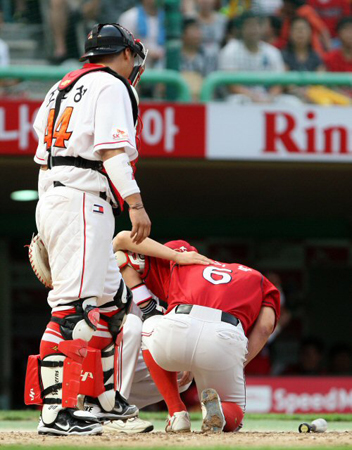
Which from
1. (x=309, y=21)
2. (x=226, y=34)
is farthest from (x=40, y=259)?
(x=309, y=21)

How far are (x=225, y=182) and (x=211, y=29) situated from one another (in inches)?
65.6

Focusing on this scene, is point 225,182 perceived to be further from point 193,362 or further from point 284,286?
point 193,362

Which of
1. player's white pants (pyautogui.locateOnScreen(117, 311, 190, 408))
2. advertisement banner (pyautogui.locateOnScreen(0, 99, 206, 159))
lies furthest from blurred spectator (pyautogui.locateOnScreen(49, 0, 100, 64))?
player's white pants (pyautogui.locateOnScreen(117, 311, 190, 408))

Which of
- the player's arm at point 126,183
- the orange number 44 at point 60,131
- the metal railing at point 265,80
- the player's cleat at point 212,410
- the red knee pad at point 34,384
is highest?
the metal railing at point 265,80

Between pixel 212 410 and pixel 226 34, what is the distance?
6.41 meters

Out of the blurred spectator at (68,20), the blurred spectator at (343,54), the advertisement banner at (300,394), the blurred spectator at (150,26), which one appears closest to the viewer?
the advertisement banner at (300,394)

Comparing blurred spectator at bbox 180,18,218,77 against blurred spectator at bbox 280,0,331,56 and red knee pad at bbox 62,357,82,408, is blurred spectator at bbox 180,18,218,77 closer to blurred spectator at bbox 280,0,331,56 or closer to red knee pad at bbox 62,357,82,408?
blurred spectator at bbox 280,0,331,56

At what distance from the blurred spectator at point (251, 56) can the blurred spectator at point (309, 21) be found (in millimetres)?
520

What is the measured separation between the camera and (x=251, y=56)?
9.64 m

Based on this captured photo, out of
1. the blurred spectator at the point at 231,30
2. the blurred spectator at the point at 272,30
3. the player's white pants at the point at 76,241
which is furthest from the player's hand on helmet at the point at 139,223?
the blurred spectator at the point at 272,30

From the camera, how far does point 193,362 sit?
4445mm

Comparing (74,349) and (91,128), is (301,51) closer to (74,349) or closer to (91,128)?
(91,128)

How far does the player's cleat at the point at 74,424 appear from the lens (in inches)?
159

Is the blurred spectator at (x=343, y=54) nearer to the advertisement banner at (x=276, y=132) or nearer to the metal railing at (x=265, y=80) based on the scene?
the metal railing at (x=265, y=80)
